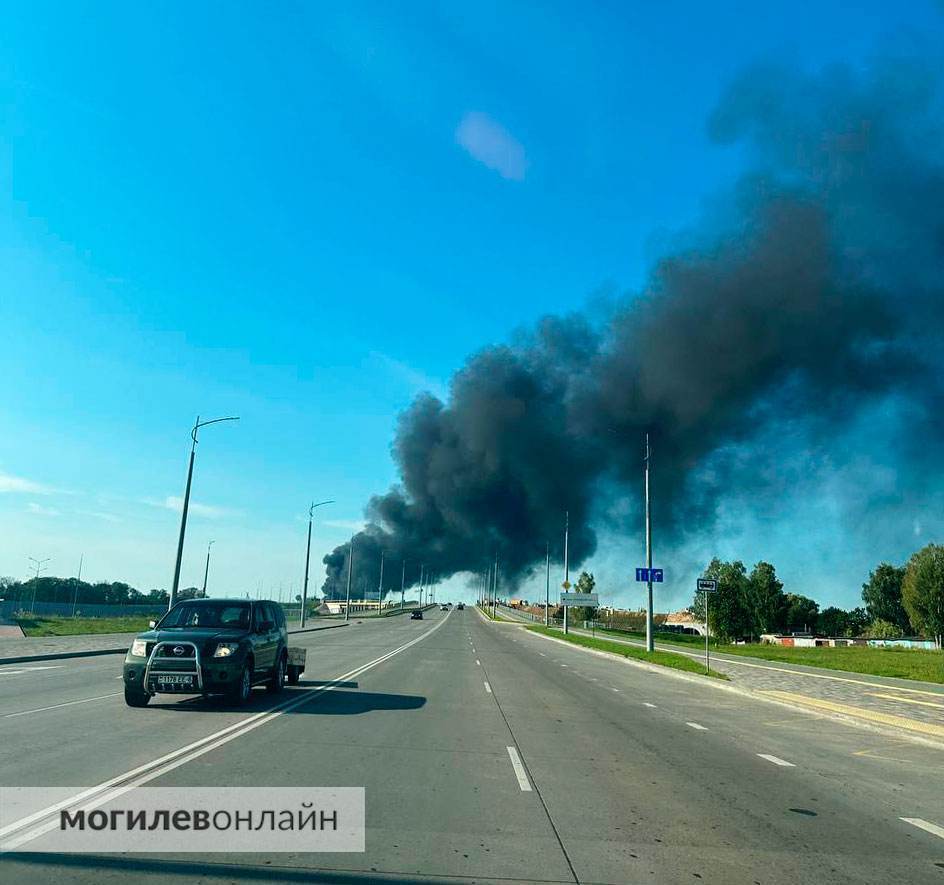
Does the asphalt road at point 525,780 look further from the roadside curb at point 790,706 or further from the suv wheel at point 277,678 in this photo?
the roadside curb at point 790,706

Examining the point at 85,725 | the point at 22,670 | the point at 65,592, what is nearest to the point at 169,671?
the point at 85,725

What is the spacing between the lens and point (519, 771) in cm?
905

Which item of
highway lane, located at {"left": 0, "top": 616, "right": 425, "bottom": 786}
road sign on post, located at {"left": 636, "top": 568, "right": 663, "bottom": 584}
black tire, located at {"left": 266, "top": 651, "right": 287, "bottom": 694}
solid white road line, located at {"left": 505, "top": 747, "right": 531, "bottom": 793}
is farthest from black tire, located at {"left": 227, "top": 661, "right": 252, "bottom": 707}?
road sign on post, located at {"left": 636, "top": 568, "right": 663, "bottom": 584}

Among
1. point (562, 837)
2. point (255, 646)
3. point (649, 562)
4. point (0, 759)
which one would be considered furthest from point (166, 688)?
point (649, 562)

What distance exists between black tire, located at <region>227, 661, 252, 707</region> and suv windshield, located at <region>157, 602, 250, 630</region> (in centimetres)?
84

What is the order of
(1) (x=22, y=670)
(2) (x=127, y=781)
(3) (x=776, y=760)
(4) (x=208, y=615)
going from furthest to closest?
(1) (x=22, y=670)
(4) (x=208, y=615)
(3) (x=776, y=760)
(2) (x=127, y=781)

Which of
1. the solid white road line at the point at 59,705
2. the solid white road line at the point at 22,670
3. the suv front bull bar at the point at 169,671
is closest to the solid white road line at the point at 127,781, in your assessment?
the suv front bull bar at the point at 169,671

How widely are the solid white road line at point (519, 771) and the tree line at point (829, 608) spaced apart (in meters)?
47.6

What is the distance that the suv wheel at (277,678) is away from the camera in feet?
51.6

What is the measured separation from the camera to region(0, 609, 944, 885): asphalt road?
5.58 meters

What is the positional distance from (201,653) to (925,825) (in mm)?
9946

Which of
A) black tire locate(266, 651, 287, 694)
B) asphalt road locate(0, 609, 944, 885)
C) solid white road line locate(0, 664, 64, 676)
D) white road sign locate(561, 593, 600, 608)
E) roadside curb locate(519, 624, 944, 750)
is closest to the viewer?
asphalt road locate(0, 609, 944, 885)

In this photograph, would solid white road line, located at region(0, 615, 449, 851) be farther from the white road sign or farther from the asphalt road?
the white road sign

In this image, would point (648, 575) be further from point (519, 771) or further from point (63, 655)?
point (519, 771)
